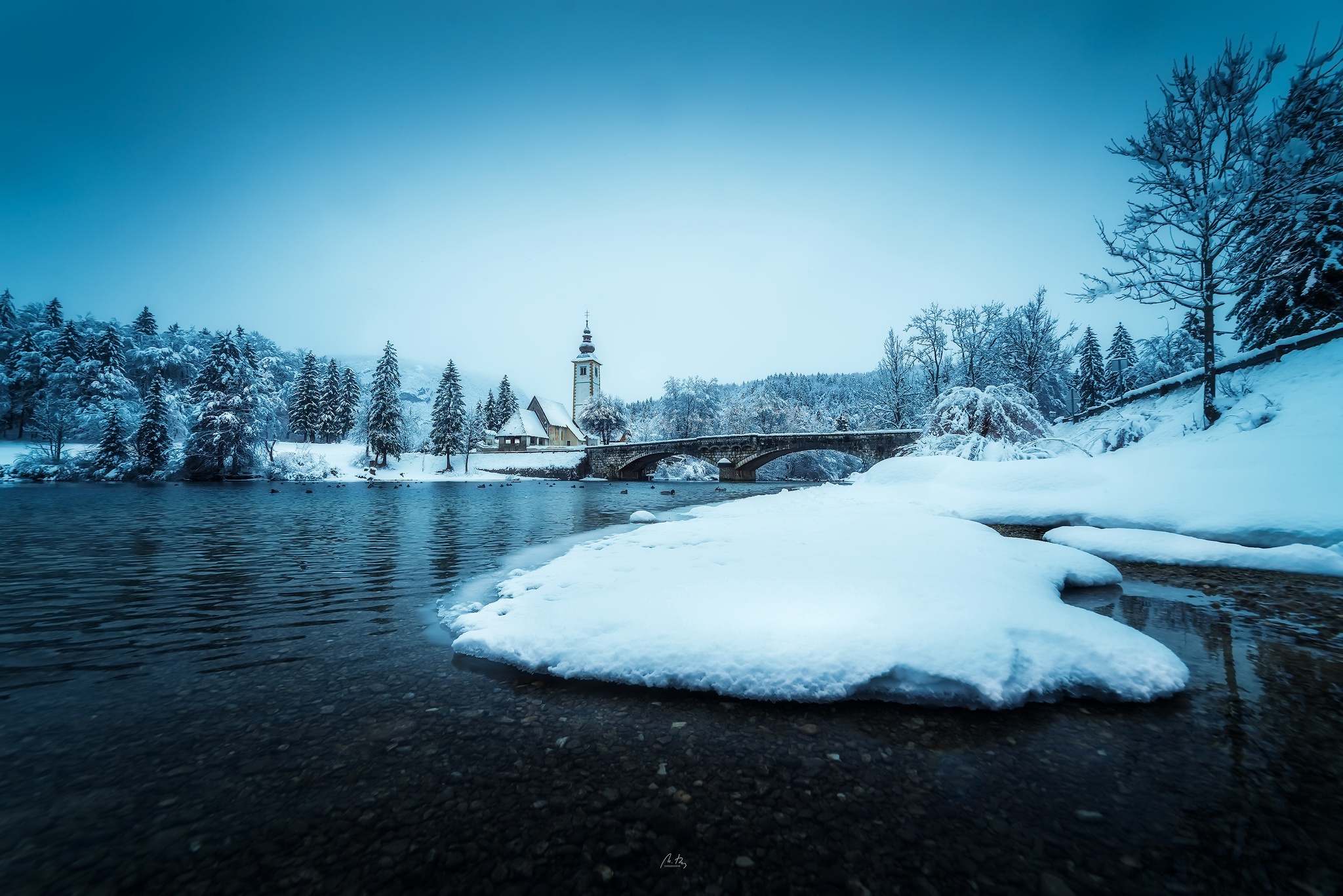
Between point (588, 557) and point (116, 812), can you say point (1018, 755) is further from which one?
point (588, 557)

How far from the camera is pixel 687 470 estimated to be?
50469mm

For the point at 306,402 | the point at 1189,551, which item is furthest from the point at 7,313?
the point at 1189,551

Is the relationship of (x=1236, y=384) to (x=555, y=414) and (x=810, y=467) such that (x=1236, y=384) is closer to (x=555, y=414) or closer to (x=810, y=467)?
(x=810, y=467)

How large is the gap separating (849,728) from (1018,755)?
2.58 feet

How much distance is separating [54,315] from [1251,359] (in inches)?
3070

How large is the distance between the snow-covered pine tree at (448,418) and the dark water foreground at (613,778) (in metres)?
45.7

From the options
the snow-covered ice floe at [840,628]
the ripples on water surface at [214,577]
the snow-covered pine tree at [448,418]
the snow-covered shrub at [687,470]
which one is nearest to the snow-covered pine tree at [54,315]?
the snow-covered pine tree at [448,418]

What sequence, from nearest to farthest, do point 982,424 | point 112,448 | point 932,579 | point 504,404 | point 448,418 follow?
point 932,579 → point 982,424 → point 112,448 → point 448,418 → point 504,404

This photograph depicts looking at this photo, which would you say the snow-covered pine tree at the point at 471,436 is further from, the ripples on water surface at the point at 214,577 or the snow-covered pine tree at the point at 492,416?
the ripples on water surface at the point at 214,577

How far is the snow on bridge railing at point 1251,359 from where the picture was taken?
38.4 ft

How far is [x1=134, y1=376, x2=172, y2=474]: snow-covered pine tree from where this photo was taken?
30719 millimetres

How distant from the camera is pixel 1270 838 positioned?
1.70 m

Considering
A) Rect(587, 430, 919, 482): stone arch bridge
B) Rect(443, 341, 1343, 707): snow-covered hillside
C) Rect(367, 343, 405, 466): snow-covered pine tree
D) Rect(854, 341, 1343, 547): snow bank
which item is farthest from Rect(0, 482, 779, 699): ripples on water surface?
Rect(367, 343, 405, 466): snow-covered pine tree

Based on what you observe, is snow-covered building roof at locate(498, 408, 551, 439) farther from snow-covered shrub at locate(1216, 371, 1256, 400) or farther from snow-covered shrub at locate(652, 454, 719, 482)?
snow-covered shrub at locate(1216, 371, 1256, 400)
